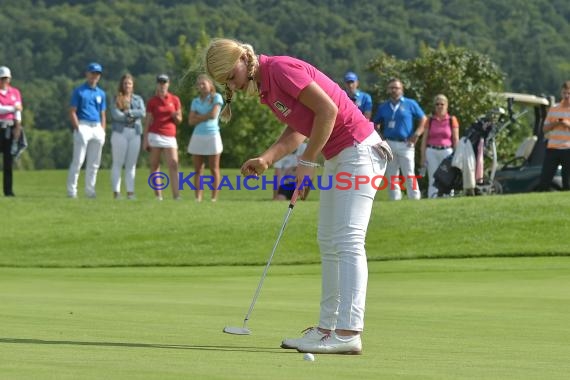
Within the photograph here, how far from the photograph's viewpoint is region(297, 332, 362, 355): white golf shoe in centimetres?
714

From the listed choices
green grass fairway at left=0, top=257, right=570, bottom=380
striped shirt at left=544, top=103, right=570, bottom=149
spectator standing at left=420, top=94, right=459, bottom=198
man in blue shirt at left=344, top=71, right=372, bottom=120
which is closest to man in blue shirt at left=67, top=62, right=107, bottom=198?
man in blue shirt at left=344, top=71, right=372, bottom=120

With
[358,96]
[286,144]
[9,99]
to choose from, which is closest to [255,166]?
[286,144]

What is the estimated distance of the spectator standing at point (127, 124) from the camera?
21.3m

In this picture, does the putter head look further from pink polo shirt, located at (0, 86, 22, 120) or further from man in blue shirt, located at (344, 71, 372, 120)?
pink polo shirt, located at (0, 86, 22, 120)

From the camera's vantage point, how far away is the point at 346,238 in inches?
292

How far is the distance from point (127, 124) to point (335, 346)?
1474 centimetres

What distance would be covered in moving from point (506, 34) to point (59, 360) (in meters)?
171

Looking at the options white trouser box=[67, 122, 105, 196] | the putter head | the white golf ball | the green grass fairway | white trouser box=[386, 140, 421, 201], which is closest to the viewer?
the green grass fairway

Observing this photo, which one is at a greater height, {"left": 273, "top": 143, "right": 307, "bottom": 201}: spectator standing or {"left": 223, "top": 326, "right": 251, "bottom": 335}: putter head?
{"left": 223, "top": 326, "right": 251, "bottom": 335}: putter head

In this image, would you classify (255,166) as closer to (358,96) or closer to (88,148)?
(358,96)

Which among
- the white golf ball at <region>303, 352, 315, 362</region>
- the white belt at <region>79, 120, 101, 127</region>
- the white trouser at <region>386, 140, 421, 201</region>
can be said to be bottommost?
the white trouser at <region>386, 140, 421, 201</region>

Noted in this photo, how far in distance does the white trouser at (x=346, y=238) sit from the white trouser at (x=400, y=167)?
1398 centimetres

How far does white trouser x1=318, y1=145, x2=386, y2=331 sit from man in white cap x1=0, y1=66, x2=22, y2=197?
14.3 metres

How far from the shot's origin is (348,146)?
24.7 feet
